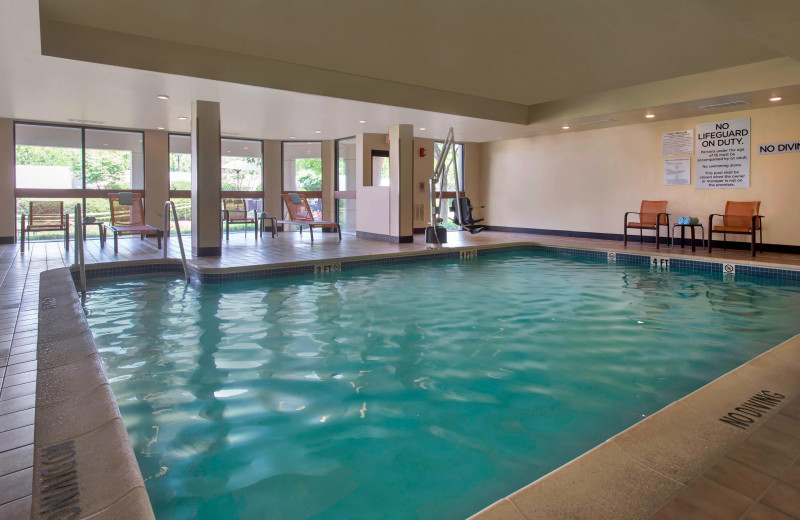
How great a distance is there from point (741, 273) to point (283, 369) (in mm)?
6541

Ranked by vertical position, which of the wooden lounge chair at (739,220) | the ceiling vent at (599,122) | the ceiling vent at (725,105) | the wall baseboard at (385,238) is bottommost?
the wall baseboard at (385,238)

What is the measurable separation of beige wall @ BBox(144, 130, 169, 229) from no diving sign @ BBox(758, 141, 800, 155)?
1109cm

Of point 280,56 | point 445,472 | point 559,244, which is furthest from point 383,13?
point 559,244

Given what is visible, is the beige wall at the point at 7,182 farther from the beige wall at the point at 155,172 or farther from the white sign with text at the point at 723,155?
the white sign with text at the point at 723,155

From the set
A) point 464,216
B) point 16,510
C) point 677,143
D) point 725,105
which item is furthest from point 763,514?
point 677,143

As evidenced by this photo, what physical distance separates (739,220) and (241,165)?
1019 cm

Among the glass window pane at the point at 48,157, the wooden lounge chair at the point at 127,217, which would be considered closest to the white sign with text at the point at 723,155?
the wooden lounge chair at the point at 127,217

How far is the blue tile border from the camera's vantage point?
19.9 feet

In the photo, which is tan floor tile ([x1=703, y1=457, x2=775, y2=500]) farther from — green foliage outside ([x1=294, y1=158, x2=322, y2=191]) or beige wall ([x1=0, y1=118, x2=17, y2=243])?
green foliage outside ([x1=294, y1=158, x2=322, y2=191])

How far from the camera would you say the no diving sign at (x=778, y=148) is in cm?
776

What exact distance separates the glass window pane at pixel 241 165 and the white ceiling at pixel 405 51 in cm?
281

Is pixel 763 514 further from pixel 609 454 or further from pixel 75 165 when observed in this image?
pixel 75 165

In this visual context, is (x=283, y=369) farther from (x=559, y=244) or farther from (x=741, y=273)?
(x=559, y=244)

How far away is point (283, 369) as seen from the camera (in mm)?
3025
